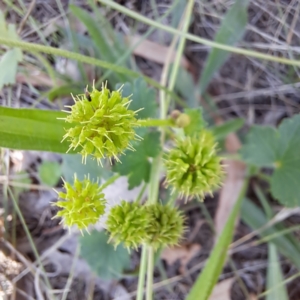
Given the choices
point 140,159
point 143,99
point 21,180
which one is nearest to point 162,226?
point 140,159

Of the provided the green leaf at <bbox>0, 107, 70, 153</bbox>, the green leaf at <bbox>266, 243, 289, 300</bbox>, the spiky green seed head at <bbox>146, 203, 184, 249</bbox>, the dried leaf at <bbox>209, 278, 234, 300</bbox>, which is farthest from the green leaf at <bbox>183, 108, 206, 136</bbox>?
the dried leaf at <bbox>209, 278, 234, 300</bbox>

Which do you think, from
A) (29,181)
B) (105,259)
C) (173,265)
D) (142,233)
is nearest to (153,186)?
(142,233)

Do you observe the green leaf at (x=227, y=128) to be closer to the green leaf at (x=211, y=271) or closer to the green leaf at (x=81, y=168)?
the green leaf at (x=211, y=271)

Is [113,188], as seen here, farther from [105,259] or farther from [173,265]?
[173,265]

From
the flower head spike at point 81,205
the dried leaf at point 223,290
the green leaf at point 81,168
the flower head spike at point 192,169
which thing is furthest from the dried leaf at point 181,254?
the flower head spike at point 81,205

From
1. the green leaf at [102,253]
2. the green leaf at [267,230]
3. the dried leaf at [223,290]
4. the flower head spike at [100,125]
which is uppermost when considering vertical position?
the flower head spike at [100,125]

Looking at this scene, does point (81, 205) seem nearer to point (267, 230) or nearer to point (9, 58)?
point (9, 58)
